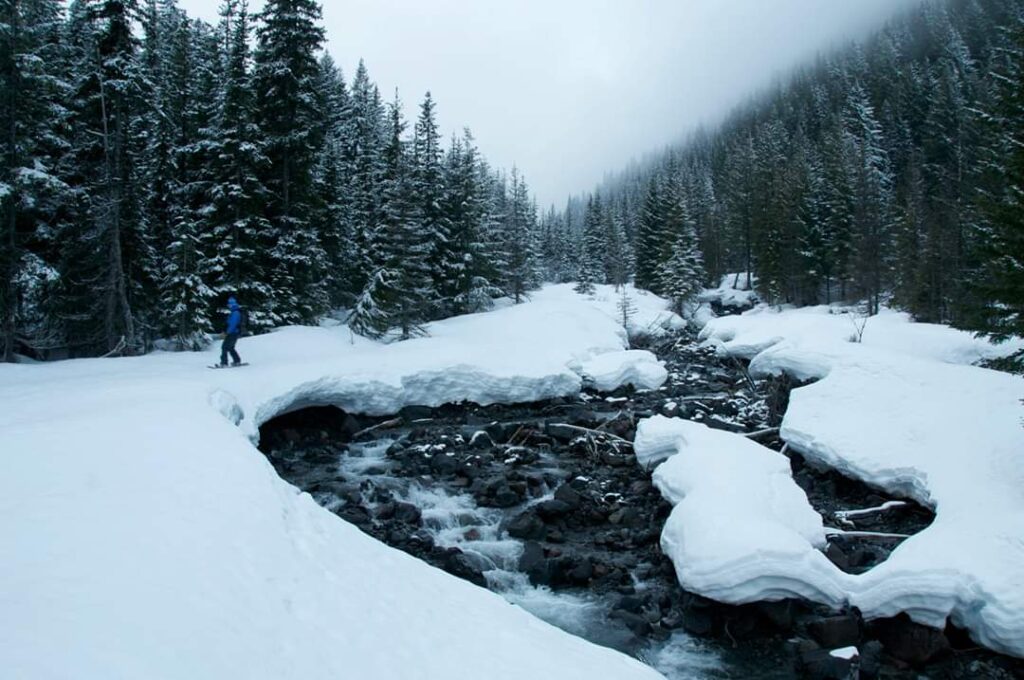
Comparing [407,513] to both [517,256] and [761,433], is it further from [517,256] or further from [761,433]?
[517,256]

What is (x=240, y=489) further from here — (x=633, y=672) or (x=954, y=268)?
(x=954, y=268)

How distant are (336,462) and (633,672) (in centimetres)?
1200

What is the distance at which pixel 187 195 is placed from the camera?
26.5 m

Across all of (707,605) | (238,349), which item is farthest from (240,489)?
(238,349)

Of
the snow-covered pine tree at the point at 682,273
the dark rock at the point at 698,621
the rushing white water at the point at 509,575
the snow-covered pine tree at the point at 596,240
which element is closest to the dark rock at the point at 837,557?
the dark rock at the point at 698,621

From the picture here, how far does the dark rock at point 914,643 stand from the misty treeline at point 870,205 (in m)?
6.99

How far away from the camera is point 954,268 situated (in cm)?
3394

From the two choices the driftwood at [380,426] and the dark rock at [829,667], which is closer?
the dark rock at [829,667]

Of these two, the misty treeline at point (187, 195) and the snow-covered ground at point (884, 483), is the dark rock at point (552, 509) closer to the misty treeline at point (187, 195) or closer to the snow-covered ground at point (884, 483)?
the snow-covered ground at point (884, 483)

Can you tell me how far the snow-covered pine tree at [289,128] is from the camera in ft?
85.6

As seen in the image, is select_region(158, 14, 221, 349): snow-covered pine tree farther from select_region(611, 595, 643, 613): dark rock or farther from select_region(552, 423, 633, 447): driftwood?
select_region(611, 595, 643, 613): dark rock

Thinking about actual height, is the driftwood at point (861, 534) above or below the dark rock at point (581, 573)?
above

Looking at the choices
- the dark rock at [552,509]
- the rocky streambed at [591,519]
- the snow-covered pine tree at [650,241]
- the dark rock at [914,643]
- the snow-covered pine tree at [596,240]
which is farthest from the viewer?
the snow-covered pine tree at [596,240]

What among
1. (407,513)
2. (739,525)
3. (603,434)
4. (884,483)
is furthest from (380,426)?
(884,483)
